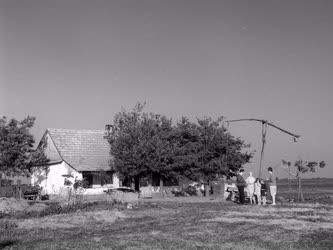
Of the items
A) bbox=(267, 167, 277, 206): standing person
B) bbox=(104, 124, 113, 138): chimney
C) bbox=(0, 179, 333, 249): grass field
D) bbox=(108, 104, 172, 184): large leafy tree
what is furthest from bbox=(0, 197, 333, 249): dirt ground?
bbox=(104, 124, 113, 138): chimney

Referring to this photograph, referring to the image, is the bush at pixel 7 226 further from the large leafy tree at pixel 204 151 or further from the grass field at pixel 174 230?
the large leafy tree at pixel 204 151

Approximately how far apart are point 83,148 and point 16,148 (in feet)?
24.9

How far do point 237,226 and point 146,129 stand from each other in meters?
22.5

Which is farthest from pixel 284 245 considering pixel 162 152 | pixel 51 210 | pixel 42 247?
pixel 162 152

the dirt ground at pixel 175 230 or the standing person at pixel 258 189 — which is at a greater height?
the standing person at pixel 258 189

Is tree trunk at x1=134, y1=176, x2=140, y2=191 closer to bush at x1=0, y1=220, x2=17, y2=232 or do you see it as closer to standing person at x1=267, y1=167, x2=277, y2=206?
standing person at x1=267, y1=167, x2=277, y2=206

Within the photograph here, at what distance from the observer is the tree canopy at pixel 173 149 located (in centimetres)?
3556

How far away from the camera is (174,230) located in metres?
13.8

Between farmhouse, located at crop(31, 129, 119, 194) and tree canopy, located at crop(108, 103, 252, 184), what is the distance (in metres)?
2.44

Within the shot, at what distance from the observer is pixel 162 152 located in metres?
35.2

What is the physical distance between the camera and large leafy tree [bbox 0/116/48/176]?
111ft

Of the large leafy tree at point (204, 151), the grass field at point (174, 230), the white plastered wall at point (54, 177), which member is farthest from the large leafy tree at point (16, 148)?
the grass field at point (174, 230)

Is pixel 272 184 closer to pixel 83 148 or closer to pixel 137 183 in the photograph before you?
pixel 137 183

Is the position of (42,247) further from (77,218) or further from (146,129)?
(146,129)
